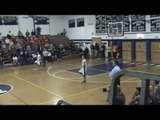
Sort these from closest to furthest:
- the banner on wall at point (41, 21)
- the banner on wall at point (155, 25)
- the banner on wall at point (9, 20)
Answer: the banner on wall at point (155, 25) → the banner on wall at point (9, 20) → the banner on wall at point (41, 21)

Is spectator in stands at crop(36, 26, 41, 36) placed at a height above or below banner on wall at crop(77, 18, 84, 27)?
below

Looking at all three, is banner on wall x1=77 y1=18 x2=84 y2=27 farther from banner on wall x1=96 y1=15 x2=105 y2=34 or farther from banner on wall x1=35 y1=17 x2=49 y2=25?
banner on wall x1=35 y1=17 x2=49 y2=25

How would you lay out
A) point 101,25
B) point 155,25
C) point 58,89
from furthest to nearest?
point 101,25 < point 155,25 < point 58,89

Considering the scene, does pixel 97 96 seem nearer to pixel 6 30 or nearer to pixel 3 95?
pixel 3 95

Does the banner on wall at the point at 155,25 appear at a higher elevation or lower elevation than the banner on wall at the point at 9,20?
lower

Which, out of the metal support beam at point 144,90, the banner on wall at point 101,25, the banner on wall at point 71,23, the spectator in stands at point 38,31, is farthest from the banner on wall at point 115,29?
the metal support beam at point 144,90

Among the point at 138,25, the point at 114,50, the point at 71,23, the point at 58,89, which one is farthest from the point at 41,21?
the point at 58,89

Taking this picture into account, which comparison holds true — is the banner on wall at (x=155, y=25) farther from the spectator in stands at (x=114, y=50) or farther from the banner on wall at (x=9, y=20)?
the banner on wall at (x=9, y=20)

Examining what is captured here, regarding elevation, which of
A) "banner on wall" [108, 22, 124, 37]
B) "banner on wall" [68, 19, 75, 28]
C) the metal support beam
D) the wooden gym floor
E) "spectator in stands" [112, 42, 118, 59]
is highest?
"banner on wall" [68, 19, 75, 28]

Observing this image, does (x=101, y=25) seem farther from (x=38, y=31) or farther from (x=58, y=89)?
(x=58, y=89)

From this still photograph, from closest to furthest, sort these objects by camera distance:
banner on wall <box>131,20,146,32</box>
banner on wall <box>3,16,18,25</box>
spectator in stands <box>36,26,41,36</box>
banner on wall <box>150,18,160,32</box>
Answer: banner on wall <box>150,18,160,32</box>
banner on wall <box>131,20,146,32</box>
banner on wall <box>3,16,18,25</box>
spectator in stands <box>36,26,41,36</box>

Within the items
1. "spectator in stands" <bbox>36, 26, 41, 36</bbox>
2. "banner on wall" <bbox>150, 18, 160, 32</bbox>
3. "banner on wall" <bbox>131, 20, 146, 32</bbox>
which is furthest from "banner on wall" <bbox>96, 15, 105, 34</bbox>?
"spectator in stands" <bbox>36, 26, 41, 36</bbox>

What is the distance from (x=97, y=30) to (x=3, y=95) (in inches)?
570

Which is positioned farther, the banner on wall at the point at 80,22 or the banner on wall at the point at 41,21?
the banner on wall at the point at 41,21
